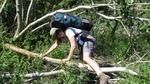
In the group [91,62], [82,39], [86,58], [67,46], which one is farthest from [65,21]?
[67,46]

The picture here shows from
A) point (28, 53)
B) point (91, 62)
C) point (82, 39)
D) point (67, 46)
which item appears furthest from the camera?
point (67, 46)

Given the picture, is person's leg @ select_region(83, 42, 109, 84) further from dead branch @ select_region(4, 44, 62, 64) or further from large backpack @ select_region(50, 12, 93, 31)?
dead branch @ select_region(4, 44, 62, 64)

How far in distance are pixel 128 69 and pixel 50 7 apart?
400cm

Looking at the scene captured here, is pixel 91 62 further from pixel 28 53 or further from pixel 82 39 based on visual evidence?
pixel 28 53

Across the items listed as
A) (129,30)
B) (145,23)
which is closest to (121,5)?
(145,23)

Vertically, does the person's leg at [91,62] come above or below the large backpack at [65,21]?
below

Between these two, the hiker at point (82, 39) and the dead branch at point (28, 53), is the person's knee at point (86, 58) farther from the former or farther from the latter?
the dead branch at point (28, 53)

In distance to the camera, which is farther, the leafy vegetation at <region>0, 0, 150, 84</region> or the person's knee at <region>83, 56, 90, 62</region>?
the leafy vegetation at <region>0, 0, 150, 84</region>

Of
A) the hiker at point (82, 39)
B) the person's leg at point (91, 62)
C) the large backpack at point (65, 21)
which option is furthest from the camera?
the large backpack at point (65, 21)

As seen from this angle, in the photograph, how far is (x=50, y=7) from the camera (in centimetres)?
1074

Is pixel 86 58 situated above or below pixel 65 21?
below

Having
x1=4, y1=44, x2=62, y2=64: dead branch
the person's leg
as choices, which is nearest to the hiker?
the person's leg

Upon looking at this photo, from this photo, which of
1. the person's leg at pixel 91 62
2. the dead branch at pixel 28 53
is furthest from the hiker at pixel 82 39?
the dead branch at pixel 28 53

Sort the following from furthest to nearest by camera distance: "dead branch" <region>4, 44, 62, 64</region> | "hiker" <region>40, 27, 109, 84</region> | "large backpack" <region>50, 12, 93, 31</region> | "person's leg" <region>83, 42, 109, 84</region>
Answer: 1. "dead branch" <region>4, 44, 62, 64</region>
2. "large backpack" <region>50, 12, 93, 31</region>
3. "hiker" <region>40, 27, 109, 84</region>
4. "person's leg" <region>83, 42, 109, 84</region>
